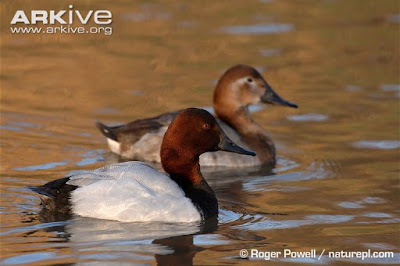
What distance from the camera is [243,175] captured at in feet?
34.0

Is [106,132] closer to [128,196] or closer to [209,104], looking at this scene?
[209,104]

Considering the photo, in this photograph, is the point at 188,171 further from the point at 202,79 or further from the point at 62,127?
the point at 202,79

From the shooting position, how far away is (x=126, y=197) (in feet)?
25.5

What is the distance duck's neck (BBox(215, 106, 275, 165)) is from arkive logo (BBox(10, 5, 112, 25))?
506cm

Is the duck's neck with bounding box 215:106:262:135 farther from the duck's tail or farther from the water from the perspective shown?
the duck's tail

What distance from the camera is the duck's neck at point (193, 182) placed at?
820 cm

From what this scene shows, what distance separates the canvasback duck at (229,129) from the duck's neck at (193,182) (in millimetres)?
2120

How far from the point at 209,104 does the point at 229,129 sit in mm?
1823

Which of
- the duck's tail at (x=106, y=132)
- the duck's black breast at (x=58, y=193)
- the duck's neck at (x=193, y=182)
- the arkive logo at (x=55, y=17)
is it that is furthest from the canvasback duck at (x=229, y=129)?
the arkive logo at (x=55, y=17)

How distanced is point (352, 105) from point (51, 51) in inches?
194

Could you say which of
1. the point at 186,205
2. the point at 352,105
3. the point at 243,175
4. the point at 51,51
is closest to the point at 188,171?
the point at 186,205

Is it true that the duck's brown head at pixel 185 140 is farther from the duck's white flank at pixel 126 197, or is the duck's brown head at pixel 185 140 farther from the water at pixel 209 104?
the water at pixel 209 104

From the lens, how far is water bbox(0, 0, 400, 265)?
7574 millimetres

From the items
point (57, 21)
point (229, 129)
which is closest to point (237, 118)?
point (229, 129)
